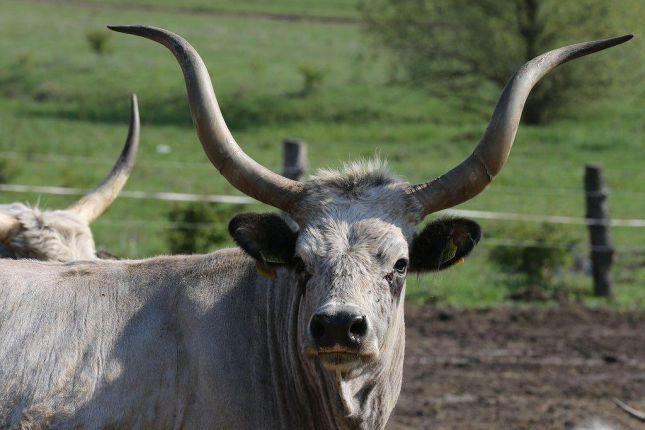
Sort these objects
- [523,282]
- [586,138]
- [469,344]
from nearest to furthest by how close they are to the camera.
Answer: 1. [469,344]
2. [523,282]
3. [586,138]

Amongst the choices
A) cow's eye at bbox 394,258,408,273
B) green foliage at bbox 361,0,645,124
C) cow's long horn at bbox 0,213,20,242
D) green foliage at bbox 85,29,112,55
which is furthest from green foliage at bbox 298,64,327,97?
cow's eye at bbox 394,258,408,273

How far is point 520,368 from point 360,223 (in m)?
6.51

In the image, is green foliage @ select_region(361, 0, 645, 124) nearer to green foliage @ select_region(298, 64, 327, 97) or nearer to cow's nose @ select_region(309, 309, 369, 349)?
green foliage @ select_region(298, 64, 327, 97)

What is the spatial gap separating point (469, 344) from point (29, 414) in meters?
7.61

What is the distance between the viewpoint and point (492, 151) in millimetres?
5312

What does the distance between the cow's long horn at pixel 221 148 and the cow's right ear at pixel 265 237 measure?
0.35ft

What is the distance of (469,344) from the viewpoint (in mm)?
12086

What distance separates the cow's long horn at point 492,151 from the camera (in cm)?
530

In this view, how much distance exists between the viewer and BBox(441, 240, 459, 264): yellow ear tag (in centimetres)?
548

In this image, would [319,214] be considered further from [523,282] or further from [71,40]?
[71,40]

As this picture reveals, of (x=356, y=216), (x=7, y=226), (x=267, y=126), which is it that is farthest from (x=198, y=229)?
(x=267, y=126)

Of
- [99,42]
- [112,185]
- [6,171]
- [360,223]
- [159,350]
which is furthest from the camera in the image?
[99,42]

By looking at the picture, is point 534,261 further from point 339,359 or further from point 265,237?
point 339,359

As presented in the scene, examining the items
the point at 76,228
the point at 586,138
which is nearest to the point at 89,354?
the point at 76,228
